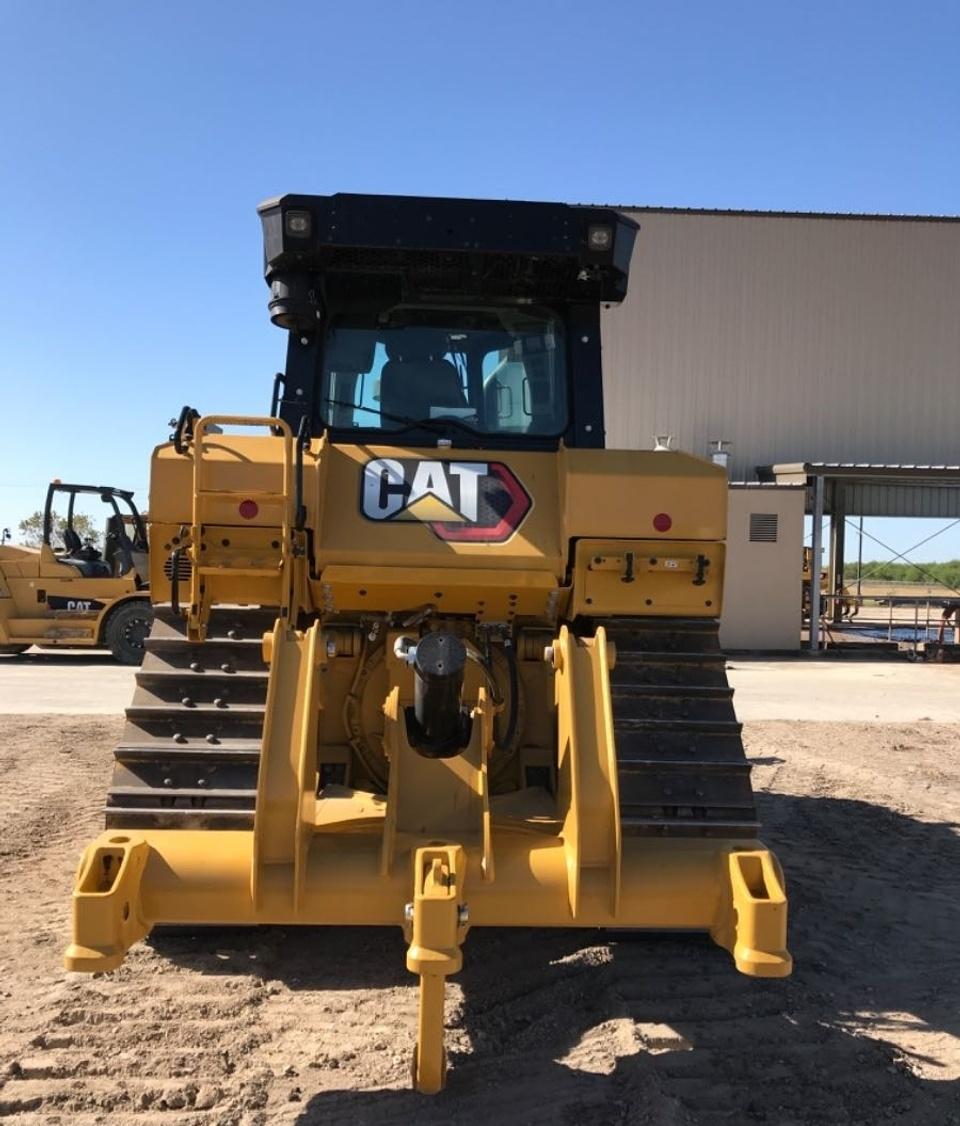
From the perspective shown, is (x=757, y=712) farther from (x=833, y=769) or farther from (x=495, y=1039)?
(x=495, y=1039)

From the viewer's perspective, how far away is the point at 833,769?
8664mm

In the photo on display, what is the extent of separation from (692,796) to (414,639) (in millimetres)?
1242

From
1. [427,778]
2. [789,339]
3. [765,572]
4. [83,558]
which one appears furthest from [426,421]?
Answer: [789,339]

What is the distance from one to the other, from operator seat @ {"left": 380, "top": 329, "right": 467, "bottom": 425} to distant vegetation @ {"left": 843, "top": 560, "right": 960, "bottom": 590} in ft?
82.3

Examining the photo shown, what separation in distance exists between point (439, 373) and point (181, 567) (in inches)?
59.9

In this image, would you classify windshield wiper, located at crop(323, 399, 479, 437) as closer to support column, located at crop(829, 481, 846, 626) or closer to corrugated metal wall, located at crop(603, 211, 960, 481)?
corrugated metal wall, located at crop(603, 211, 960, 481)

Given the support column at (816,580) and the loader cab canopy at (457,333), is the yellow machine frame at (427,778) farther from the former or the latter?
the support column at (816,580)

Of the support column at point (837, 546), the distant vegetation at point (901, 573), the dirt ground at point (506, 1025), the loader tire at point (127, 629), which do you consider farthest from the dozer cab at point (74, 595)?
the distant vegetation at point (901, 573)

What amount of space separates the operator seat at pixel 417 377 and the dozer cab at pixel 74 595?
459 inches

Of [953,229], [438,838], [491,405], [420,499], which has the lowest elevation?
[438,838]

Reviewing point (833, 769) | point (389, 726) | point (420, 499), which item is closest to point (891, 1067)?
point (389, 726)

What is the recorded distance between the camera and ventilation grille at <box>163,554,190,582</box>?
3768mm

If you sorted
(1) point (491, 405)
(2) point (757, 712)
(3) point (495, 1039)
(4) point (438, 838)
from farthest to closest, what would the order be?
(2) point (757, 712)
(1) point (491, 405)
(3) point (495, 1039)
(4) point (438, 838)

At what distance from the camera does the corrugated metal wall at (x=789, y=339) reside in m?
21.7
